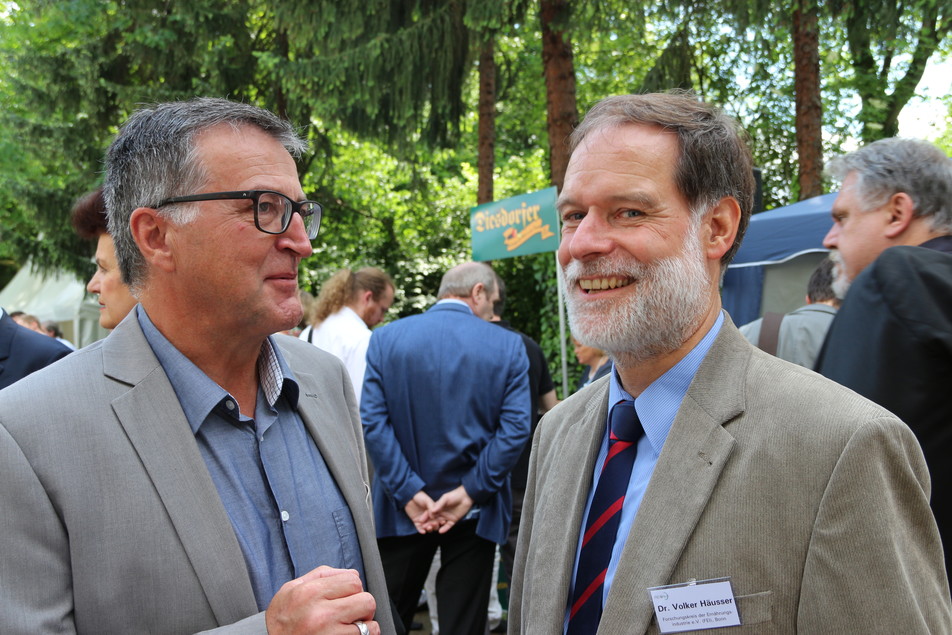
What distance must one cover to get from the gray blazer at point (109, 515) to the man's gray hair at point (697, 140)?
1180 millimetres

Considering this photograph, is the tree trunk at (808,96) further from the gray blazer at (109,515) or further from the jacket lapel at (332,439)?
the gray blazer at (109,515)

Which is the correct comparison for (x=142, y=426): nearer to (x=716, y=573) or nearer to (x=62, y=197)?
(x=716, y=573)

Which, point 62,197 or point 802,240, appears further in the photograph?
point 62,197

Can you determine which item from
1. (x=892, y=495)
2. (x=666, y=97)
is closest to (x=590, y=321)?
(x=666, y=97)

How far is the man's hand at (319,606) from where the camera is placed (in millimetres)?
1513

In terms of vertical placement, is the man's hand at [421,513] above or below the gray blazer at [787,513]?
below

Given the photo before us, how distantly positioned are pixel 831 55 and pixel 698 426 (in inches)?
572

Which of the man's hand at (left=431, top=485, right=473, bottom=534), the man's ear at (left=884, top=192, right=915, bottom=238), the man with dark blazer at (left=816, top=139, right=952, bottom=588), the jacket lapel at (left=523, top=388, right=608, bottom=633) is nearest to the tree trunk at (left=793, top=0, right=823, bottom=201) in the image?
the man's hand at (left=431, top=485, right=473, bottom=534)

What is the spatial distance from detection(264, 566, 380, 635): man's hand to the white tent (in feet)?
54.6

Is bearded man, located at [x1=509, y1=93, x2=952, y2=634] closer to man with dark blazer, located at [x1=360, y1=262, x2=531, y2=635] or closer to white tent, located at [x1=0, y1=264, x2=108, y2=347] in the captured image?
Answer: man with dark blazer, located at [x1=360, y1=262, x2=531, y2=635]

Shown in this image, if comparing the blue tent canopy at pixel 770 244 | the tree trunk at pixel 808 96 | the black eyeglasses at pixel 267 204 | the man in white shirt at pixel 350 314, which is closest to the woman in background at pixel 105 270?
the black eyeglasses at pixel 267 204

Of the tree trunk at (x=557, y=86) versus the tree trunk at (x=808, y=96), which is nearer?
the tree trunk at (x=808, y=96)

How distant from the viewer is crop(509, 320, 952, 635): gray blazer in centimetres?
131

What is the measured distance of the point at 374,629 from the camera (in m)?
1.67
